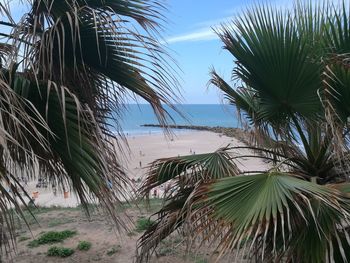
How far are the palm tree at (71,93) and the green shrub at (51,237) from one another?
11.7ft

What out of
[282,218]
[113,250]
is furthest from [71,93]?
[113,250]

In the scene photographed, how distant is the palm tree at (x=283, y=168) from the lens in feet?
7.25

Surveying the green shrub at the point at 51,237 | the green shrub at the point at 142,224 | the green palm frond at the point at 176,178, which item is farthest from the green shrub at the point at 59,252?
the green palm frond at the point at 176,178

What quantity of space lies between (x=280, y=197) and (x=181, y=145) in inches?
1289

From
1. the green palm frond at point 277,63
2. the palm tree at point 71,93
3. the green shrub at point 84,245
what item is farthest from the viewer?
the green shrub at point 84,245

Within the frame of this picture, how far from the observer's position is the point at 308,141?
342cm

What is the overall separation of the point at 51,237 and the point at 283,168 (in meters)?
4.02

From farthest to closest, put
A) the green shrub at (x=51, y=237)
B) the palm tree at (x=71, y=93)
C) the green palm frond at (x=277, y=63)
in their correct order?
the green shrub at (x=51, y=237)
the green palm frond at (x=277, y=63)
the palm tree at (x=71, y=93)

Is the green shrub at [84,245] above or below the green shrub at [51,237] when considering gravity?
below

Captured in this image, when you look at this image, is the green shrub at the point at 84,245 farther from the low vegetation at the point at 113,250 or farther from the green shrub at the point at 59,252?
the low vegetation at the point at 113,250

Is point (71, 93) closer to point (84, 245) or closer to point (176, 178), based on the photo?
point (176, 178)

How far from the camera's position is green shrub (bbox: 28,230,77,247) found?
19.7ft

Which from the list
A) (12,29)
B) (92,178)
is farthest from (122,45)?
(92,178)

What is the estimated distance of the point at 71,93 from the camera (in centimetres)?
222
